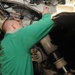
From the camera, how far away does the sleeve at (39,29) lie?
1428 millimetres

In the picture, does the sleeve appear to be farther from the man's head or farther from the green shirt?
the man's head

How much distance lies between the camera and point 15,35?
1703 mm

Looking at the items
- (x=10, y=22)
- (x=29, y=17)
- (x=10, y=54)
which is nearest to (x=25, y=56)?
(x=10, y=54)

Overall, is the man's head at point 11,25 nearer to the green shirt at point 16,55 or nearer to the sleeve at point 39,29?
the green shirt at point 16,55

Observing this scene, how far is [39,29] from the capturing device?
148cm

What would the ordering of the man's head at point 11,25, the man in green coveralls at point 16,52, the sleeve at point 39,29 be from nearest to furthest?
the sleeve at point 39,29 < the man in green coveralls at point 16,52 < the man's head at point 11,25

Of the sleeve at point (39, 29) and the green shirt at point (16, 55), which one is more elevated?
the sleeve at point (39, 29)

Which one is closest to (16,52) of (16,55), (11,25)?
(16,55)

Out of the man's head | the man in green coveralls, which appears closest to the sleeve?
the man in green coveralls

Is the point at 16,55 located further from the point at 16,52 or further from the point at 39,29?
the point at 39,29

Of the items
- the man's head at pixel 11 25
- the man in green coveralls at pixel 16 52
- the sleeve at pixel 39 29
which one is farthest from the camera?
the man's head at pixel 11 25

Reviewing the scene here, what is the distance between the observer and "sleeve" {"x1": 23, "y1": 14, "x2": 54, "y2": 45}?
56.2 inches

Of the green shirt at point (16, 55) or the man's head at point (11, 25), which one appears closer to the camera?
the green shirt at point (16, 55)

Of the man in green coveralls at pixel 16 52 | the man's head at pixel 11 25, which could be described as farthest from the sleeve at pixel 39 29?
the man's head at pixel 11 25
